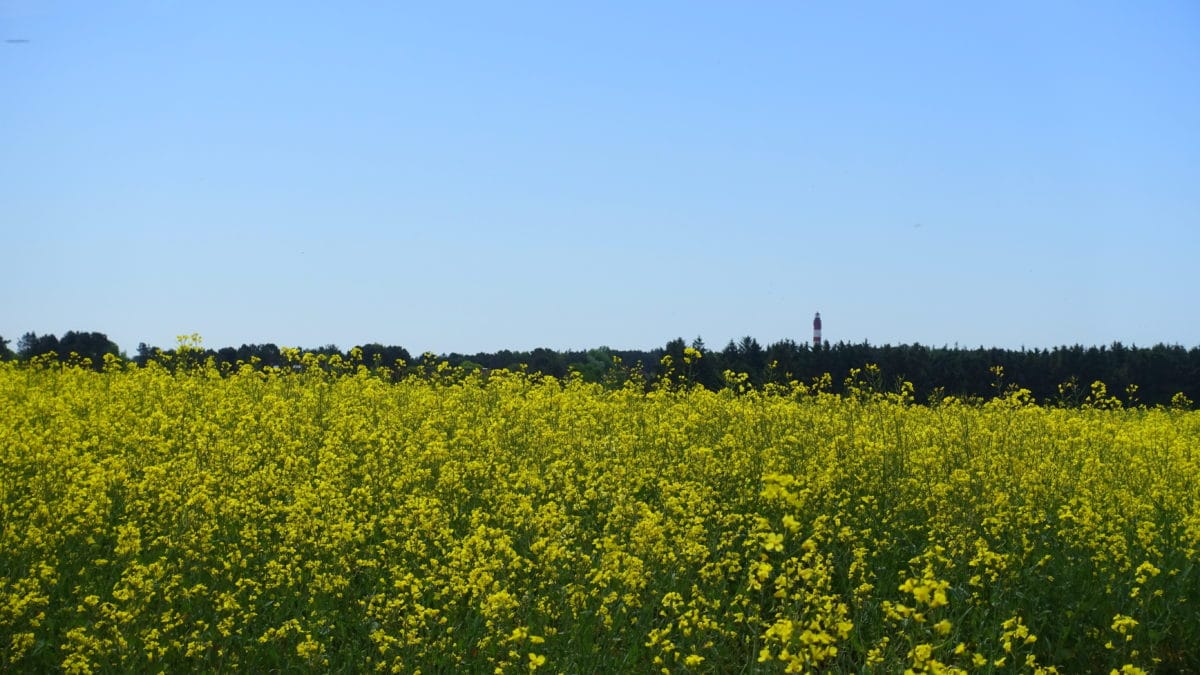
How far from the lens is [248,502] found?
7863mm

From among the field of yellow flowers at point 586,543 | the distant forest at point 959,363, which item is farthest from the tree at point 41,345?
the field of yellow flowers at point 586,543

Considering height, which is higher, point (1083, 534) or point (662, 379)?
point (662, 379)

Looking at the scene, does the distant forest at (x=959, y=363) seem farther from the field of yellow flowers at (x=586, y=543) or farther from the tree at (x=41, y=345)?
the field of yellow flowers at (x=586, y=543)

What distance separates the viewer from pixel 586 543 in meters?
7.93

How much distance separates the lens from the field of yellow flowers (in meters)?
6.09

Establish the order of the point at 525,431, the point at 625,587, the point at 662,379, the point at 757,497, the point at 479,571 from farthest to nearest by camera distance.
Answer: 1. the point at 662,379
2. the point at 525,431
3. the point at 757,497
4. the point at 625,587
5. the point at 479,571

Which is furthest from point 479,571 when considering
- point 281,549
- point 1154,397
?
point 1154,397

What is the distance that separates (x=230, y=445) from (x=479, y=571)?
4.31m

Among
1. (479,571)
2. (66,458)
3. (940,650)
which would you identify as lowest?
(940,650)

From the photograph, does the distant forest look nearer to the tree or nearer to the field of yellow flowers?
the tree

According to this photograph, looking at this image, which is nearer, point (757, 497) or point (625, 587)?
point (625, 587)

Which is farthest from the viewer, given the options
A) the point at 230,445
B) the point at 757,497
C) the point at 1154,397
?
the point at 1154,397

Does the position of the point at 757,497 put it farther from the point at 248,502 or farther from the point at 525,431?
the point at 248,502

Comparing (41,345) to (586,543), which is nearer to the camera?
(586,543)
